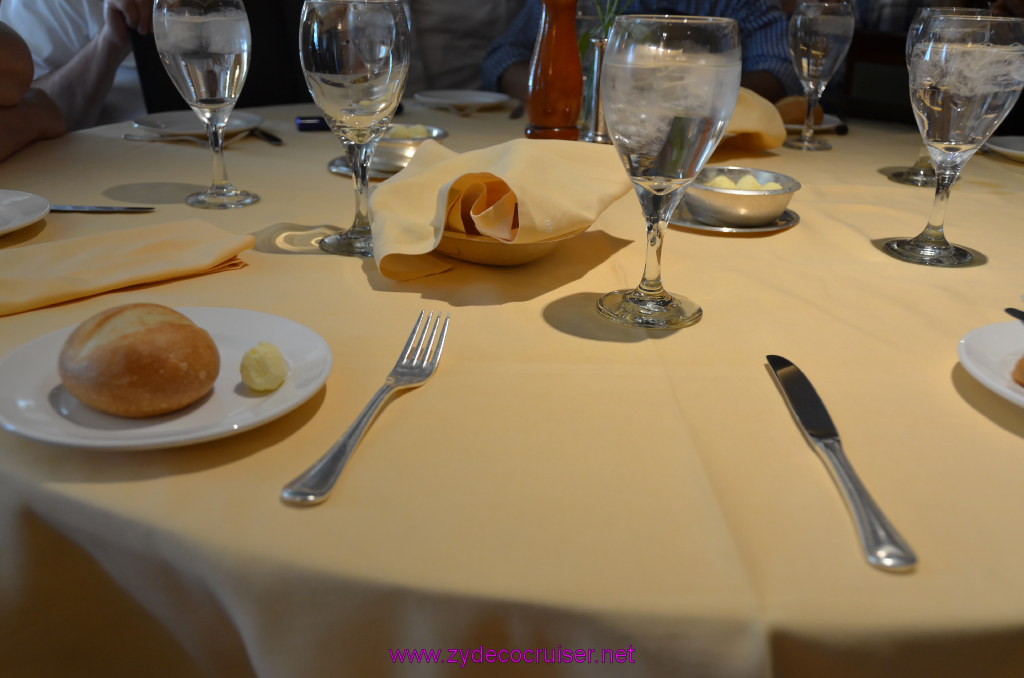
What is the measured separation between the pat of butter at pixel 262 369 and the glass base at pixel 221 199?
1.86 ft

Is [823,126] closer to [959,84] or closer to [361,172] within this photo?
[959,84]

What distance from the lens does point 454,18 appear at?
329 centimetres

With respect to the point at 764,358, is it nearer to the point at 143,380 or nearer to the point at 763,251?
the point at 763,251

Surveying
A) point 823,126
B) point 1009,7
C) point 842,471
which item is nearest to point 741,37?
point 1009,7

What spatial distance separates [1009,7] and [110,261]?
224 centimetres

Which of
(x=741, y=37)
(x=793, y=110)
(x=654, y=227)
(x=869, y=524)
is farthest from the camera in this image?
(x=741, y=37)

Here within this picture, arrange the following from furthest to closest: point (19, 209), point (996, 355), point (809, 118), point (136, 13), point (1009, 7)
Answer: point (1009, 7) < point (136, 13) < point (809, 118) < point (19, 209) < point (996, 355)

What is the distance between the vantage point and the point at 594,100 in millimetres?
1374

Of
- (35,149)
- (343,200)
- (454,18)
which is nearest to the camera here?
(343,200)

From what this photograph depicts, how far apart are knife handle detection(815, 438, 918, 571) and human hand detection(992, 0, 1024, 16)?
2.02 m

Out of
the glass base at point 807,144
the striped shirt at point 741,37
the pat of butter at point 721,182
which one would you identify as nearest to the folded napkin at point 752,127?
the glass base at point 807,144

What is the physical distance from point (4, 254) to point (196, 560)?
1.63 feet

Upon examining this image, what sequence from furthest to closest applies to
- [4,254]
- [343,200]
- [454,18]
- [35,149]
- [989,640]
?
[454,18] < [35,149] < [343,200] < [4,254] < [989,640]

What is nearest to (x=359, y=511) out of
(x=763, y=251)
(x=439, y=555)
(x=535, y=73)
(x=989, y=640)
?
(x=439, y=555)
